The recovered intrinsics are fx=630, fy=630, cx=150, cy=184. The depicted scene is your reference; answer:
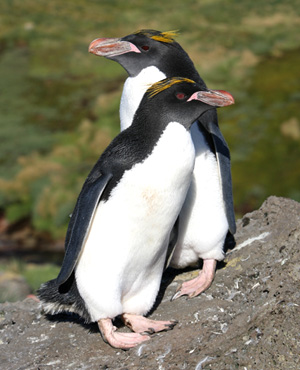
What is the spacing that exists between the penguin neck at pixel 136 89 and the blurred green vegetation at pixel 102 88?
7.16 metres

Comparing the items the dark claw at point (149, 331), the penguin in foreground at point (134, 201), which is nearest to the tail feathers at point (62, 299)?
the penguin in foreground at point (134, 201)

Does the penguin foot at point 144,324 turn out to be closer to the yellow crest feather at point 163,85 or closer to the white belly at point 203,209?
the white belly at point 203,209

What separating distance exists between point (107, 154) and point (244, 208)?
7688 mm

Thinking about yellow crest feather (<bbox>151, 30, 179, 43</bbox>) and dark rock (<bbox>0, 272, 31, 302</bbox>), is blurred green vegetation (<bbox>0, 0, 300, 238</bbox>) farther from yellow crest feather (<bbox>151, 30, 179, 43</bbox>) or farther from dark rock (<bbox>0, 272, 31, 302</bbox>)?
yellow crest feather (<bbox>151, 30, 179, 43</bbox>)


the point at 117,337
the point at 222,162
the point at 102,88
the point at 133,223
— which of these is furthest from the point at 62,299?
the point at 102,88

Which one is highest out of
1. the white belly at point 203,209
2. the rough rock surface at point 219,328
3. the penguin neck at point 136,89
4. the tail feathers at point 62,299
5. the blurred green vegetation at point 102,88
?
the penguin neck at point 136,89

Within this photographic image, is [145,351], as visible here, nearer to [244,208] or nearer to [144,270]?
[144,270]

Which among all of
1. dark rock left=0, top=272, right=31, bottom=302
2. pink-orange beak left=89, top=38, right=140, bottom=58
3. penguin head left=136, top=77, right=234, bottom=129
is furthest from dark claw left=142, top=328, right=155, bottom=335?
dark rock left=0, top=272, right=31, bottom=302

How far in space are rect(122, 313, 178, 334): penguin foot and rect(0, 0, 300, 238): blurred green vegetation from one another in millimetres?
7436

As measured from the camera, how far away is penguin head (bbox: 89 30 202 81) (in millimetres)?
4309

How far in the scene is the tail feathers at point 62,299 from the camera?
3.99 meters

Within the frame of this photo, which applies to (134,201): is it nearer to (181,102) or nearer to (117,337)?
(181,102)

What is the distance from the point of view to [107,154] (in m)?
3.89

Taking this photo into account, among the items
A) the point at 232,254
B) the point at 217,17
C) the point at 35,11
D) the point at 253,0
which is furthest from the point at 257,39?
the point at 232,254
